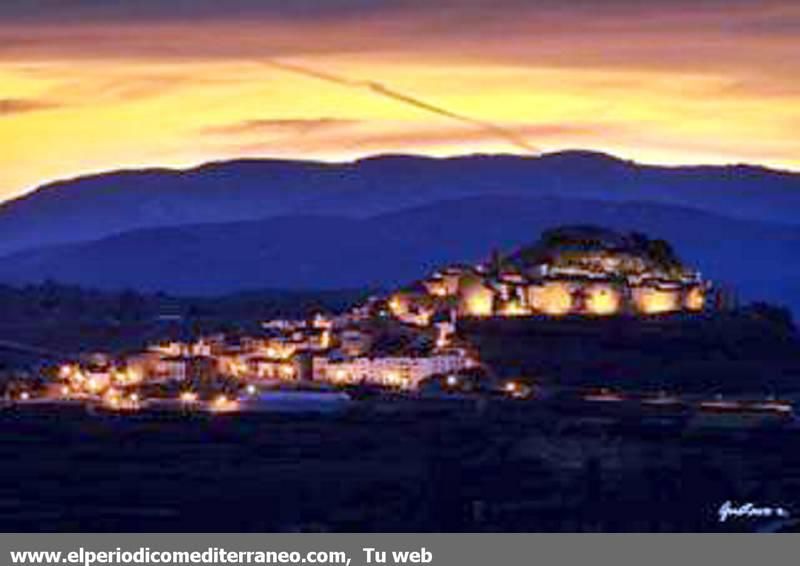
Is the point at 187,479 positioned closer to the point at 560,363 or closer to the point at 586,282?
the point at 560,363

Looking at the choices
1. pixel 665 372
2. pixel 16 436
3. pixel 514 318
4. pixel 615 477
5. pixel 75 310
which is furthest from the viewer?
pixel 75 310

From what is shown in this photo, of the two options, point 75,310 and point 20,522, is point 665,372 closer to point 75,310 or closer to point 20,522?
point 20,522

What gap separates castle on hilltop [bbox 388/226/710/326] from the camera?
4643 inches

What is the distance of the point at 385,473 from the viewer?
89.4 metres

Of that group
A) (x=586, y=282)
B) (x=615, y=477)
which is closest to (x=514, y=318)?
(x=586, y=282)

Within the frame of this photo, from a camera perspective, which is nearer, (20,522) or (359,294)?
(20,522)

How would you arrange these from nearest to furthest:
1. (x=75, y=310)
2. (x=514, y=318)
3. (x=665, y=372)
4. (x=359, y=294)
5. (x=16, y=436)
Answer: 1. (x=16, y=436)
2. (x=665, y=372)
3. (x=514, y=318)
4. (x=75, y=310)
5. (x=359, y=294)

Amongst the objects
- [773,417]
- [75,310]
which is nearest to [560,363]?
[773,417]

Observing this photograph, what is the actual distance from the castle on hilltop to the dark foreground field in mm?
19087

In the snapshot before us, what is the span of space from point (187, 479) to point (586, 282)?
32834 millimetres

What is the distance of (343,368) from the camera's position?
111188 mm

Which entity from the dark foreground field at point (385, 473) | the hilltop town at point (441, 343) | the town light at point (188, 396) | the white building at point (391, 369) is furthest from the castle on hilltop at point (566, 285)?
the dark foreground field at point (385, 473)
